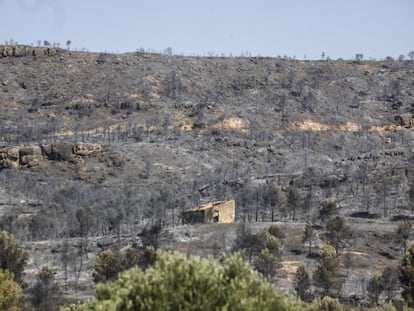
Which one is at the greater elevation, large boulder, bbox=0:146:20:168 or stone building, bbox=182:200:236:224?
large boulder, bbox=0:146:20:168

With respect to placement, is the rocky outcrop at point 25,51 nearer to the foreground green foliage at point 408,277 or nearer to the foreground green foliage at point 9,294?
the foreground green foliage at point 9,294

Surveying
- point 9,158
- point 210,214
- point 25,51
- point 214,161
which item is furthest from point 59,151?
point 25,51

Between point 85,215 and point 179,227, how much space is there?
43.3 ft

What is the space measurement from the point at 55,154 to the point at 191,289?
116 m

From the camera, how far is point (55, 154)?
13325 cm

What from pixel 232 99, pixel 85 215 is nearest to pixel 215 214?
pixel 85 215

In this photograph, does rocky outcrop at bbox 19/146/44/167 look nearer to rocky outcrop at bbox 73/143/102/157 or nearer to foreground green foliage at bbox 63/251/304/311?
rocky outcrop at bbox 73/143/102/157

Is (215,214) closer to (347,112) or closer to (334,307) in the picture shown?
(334,307)

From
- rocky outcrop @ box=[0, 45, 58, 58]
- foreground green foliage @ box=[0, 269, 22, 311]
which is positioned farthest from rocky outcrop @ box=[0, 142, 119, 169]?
foreground green foliage @ box=[0, 269, 22, 311]

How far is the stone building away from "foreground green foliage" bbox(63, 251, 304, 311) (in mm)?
68205

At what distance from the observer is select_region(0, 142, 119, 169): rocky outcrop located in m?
132

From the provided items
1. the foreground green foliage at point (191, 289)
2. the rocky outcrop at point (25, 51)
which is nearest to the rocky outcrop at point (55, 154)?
the rocky outcrop at point (25, 51)

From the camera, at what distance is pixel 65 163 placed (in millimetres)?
132250

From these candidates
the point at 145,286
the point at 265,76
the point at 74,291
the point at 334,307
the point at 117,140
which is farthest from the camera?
the point at 265,76
